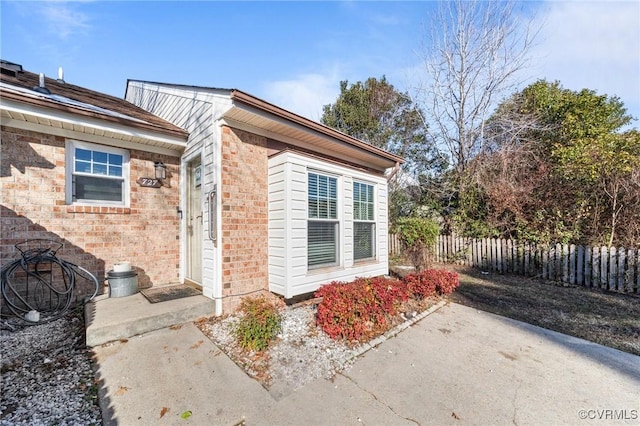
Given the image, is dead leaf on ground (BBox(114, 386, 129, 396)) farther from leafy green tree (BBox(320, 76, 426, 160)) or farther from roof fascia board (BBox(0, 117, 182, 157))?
leafy green tree (BBox(320, 76, 426, 160))

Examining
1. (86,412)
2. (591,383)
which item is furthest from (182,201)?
(591,383)

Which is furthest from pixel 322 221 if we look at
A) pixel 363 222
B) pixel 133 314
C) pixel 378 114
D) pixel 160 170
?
pixel 378 114

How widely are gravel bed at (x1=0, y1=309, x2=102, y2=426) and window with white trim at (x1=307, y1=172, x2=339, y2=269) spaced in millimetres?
2993

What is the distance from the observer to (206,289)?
4312 millimetres

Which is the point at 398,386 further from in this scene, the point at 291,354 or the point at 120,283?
the point at 120,283

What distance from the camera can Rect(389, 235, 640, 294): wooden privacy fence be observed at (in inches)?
242

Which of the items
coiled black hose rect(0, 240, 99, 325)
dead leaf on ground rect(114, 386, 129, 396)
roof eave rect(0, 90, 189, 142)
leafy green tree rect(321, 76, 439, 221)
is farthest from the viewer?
leafy green tree rect(321, 76, 439, 221)

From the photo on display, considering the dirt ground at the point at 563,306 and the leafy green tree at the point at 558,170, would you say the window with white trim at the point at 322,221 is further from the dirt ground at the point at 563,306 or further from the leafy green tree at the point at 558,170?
the leafy green tree at the point at 558,170

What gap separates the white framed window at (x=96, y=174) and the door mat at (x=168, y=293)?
61.6 inches

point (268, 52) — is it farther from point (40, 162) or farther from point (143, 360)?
point (143, 360)

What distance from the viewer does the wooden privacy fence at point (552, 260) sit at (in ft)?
20.2

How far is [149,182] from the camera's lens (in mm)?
4887

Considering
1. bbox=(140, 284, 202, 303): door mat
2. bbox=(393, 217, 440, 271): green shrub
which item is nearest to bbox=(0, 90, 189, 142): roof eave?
bbox=(140, 284, 202, 303): door mat

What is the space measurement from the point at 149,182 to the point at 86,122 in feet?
4.07
